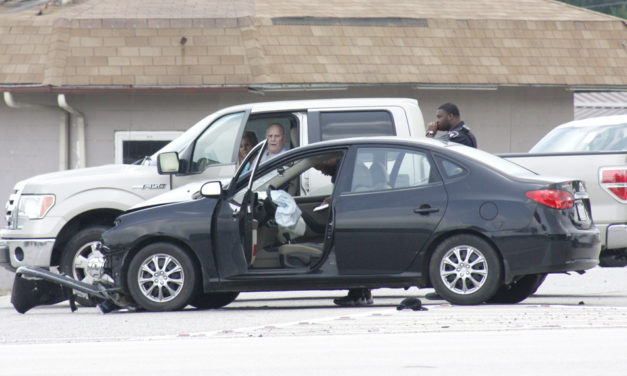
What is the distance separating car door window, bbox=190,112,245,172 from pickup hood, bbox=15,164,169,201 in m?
0.43

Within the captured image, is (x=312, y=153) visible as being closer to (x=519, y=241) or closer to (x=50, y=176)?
(x=519, y=241)

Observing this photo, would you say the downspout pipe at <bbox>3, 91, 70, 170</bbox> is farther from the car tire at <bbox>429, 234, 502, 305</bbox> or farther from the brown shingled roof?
the car tire at <bbox>429, 234, 502, 305</bbox>

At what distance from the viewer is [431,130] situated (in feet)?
44.5

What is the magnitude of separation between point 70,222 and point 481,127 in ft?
29.9

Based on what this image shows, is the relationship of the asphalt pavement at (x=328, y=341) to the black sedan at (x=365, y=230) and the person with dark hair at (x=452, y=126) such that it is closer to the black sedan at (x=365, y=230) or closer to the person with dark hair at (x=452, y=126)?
the black sedan at (x=365, y=230)

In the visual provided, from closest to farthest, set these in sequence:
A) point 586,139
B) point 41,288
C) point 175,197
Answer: point 175,197
point 41,288
point 586,139

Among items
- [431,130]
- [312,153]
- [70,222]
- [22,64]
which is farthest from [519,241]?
[22,64]

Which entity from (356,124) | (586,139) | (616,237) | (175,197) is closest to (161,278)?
(175,197)

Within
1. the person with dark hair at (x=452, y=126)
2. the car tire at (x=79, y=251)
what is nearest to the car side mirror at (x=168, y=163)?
the car tire at (x=79, y=251)

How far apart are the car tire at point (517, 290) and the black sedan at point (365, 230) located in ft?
0.33

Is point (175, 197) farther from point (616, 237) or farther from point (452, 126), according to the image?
point (616, 237)

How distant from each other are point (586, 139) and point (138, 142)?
7.97 meters

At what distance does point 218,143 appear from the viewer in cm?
1252

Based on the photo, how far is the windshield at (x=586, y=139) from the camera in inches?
533
